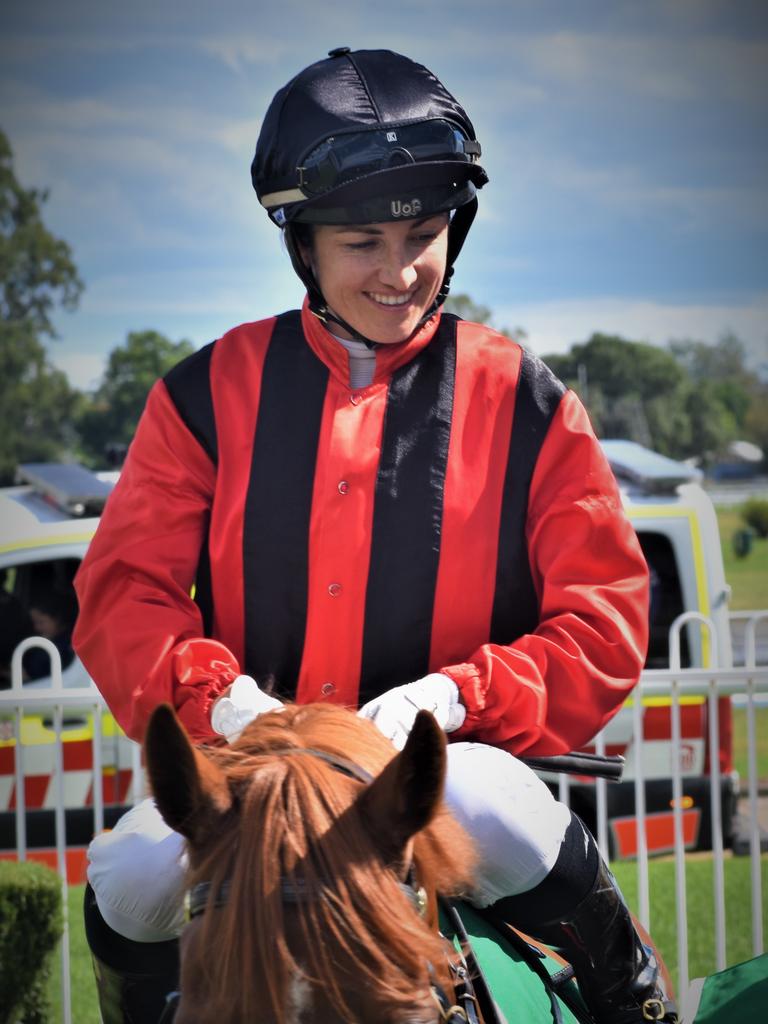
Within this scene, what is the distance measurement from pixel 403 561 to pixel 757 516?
113ft

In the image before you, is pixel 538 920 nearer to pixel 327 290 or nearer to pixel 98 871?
pixel 98 871

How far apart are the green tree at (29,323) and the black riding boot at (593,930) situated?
32606mm

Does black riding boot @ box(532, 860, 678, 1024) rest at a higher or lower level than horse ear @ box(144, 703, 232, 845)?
lower

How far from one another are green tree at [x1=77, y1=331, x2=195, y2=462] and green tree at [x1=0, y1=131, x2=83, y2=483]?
2.32 metres

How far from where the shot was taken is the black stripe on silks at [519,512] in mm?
1979

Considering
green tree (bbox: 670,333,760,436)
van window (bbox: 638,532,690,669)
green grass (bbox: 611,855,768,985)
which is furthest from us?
green tree (bbox: 670,333,760,436)

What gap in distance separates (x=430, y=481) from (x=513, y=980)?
816 mm

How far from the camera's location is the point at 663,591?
736cm

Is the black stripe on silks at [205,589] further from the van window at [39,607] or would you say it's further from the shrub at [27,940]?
the van window at [39,607]

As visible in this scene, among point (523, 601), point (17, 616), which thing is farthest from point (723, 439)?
point (523, 601)

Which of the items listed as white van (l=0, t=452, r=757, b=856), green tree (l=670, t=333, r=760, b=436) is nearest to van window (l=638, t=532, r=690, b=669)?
white van (l=0, t=452, r=757, b=856)

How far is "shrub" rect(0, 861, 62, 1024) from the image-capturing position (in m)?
3.97

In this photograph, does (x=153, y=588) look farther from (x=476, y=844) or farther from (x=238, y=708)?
(x=476, y=844)

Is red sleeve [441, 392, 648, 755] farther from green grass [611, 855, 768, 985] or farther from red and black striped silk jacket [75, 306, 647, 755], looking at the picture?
green grass [611, 855, 768, 985]
